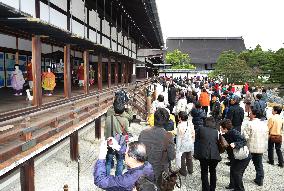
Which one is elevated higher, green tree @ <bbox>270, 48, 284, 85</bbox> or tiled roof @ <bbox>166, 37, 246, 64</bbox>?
tiled roof @ <bbox>166, 37, 246, 64</bbox>

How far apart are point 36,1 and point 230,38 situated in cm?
8843

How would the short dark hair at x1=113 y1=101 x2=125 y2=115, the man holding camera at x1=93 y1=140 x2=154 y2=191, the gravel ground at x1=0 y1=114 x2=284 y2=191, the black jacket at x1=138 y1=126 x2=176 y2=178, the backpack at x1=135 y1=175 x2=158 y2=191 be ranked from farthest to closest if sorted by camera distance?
1. the gravel ground at x1=0 y1=114 x2=284 y2=191
2. the short dark hair at x1=113 y1=101 x2=125 y2=115
3. the black jacket at x1=138 y1=126 x2=176 y2=178
4. the man holding camera at x1=93 y1=140 x2=154 y2=191
5. the backpack at x1=135 y1=175 x2=158 y2=191

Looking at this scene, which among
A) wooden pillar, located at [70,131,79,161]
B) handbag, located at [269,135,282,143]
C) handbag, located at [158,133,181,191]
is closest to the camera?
handbag, located at [158,133,181,191]

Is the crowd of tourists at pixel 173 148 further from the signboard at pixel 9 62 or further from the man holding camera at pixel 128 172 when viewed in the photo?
the signboard at pixel 9 62

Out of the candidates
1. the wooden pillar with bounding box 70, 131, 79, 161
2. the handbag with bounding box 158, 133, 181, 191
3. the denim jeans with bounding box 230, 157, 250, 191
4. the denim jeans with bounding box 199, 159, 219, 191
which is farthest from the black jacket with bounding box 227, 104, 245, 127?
the handbag with bounding box 158, 133, 181, 191

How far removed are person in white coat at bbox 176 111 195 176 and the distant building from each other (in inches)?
2994

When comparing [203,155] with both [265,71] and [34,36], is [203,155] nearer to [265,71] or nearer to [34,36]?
[34,36]

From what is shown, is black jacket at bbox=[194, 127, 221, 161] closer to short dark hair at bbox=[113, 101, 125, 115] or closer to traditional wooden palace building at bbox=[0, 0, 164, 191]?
short dark hair at bbox=[113, 101, 125, 115]

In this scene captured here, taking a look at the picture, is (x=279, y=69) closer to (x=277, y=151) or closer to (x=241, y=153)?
(x=277, y=151)

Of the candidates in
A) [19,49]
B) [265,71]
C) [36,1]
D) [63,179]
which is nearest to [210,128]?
[63,179]

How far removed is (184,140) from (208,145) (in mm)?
1478

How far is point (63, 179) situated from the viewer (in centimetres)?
955

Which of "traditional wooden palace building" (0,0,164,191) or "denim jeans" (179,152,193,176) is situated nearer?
"traditional wooden palace building" (0,0,164,191)

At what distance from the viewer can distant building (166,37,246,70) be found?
87.2 m
